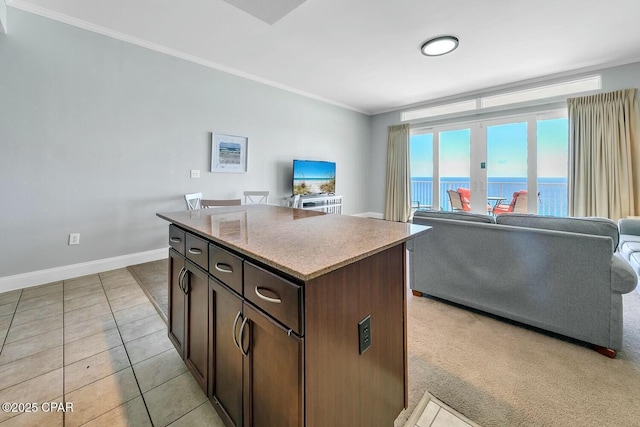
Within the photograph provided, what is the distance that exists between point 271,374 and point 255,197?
373 centimetres

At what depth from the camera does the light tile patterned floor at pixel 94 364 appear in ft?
3.99

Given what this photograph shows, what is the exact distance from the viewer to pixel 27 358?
62.1 inches

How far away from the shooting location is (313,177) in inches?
204

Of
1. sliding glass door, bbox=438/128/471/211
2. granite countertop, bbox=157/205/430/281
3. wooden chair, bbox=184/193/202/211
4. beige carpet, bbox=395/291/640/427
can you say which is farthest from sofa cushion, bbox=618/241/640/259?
wooden chair, bbox=184/193/202/211

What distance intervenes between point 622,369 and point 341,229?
6.03 feet

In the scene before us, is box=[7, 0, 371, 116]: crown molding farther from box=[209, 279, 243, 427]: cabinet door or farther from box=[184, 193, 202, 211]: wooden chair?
box=[209, 279, 243, 427]: cabinet door

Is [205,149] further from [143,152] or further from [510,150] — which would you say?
[510,150]

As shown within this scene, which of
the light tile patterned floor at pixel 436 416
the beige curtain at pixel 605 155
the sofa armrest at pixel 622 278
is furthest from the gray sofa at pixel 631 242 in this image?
the light tile patterned floor at pixel 436 416

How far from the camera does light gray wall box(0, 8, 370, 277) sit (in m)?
2.48

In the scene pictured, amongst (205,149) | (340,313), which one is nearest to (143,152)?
(205,149)

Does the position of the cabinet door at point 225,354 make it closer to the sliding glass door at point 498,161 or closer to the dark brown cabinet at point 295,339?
the dark brown cabinet at point 295,339

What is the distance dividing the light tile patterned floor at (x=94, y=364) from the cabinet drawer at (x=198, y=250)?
0.71 meters

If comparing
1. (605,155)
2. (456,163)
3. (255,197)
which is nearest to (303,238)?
(255,197)

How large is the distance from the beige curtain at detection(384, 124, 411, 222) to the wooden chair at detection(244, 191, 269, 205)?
10.2 ft
